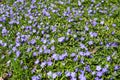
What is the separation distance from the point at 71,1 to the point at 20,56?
5.69ft

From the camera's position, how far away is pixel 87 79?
4152 millimetres

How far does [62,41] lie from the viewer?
4.92m

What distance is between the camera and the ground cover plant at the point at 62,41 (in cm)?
432

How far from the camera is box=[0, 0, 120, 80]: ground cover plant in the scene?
432 centimetres

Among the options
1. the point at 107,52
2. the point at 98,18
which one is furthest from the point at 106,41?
the point at 98,18

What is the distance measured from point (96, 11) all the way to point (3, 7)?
91.9 inches

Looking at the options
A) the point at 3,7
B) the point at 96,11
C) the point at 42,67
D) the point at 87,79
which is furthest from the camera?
the point at 3,7

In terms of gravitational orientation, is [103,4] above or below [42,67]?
above

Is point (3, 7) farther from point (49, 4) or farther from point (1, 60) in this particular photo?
point (1, 60)

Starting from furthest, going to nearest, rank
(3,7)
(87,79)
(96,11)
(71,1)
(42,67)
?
(3,7) < (71,1) < (96,11) < (42,67) < (87,79)

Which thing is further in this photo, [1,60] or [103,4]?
[103,4]

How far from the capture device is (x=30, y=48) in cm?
500

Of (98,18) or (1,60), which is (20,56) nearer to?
(1,60)

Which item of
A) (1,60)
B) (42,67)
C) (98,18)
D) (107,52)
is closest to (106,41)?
(107,52)
